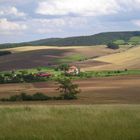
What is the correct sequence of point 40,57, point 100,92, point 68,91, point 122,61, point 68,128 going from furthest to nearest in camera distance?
1. point 40,57
2. point 122,61
3. point 100,92
4. point 68,91
5. point 68,128

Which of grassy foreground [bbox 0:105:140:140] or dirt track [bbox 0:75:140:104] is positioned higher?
grassy foreground [bbox 0:105:140:140]

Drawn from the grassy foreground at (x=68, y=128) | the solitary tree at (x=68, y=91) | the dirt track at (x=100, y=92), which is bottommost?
the dirt track at (x=100, y=92)

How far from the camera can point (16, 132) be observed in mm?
11438

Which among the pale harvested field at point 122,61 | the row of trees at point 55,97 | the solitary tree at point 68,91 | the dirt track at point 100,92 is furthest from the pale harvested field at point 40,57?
the row of trees at point 55,97

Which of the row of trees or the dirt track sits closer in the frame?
the dirt track

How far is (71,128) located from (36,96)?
43.6 meters

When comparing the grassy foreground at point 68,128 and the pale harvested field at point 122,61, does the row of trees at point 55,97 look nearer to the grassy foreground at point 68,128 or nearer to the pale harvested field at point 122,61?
the grassy foreground at point 68,128

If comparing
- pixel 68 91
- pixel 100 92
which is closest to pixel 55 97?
pixel 68 91

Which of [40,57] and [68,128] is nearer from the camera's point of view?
[68,128]

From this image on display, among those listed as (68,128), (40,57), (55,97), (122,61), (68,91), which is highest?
(68,128)

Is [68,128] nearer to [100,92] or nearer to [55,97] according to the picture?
[55,97]

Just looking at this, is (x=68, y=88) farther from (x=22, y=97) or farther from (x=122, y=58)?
(x=122, y=58)

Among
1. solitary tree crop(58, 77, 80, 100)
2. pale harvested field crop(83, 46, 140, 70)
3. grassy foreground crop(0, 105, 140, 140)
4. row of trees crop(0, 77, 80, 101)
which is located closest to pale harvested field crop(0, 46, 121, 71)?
pale harvested field crop(83, 46, 140, 70)

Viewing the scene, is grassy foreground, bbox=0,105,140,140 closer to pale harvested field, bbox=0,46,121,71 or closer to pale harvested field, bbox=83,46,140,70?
pale harvested field, bbox=83,46,140,70
